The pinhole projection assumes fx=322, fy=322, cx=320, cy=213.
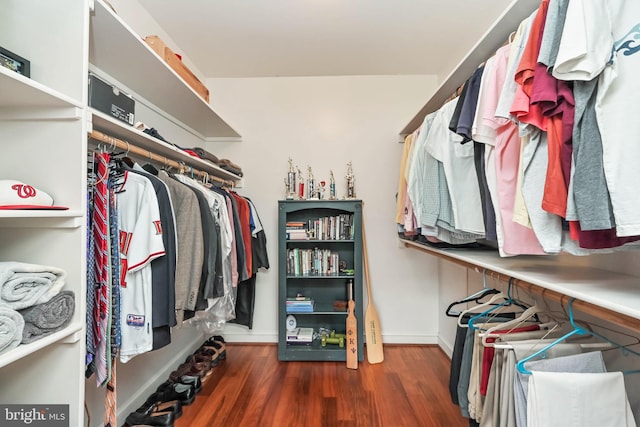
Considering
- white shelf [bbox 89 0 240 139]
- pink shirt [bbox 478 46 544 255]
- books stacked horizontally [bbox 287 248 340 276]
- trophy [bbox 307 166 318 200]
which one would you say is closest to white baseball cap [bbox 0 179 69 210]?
white shelf [bbox 89 0 240 139]

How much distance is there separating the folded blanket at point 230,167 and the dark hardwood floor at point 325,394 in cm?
155

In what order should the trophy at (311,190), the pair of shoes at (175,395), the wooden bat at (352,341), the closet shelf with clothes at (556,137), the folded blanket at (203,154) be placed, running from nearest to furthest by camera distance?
1. the closet shelf with clothes at (556,137)
2. the pair of shoes at (175,395)
3. the folded blanket at (203,154)
4. the wooden bat at (352,341)
5. the trophy at (311,190)

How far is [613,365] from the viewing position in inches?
44.9

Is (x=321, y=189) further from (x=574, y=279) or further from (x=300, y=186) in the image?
(x=574, y=279)

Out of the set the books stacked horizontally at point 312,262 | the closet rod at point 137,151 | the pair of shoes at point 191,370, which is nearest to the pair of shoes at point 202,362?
the pair of shoes at point 191,370

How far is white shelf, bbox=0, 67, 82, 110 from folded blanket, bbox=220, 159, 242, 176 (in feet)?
5.15

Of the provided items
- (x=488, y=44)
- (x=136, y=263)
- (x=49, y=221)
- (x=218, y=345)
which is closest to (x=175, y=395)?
(x=218, y=345)

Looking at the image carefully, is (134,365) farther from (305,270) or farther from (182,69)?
(182,69)

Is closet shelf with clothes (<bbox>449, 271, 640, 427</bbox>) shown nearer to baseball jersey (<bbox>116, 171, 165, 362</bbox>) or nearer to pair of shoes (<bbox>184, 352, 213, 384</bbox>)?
baseball jersey (<bbox>116, 171, 165, 362</bbox>)

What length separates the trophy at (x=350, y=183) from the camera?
2.84 m

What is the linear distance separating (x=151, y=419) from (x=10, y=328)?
1.20m

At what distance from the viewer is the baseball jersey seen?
1.24m

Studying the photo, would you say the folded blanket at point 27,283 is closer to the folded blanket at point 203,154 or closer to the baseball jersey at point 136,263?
the baseball jersey at point 136,263

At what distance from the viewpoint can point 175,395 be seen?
195 centimetres
